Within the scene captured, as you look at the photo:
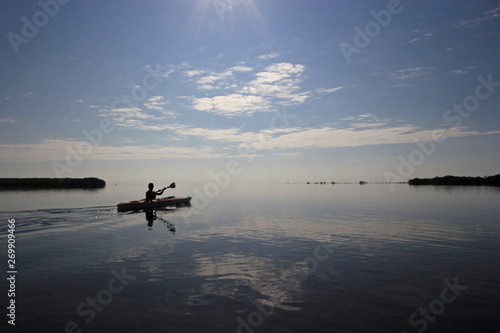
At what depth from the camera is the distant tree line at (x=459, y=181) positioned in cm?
10801

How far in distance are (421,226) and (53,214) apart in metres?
31.6

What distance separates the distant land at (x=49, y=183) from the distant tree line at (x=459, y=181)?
6092 inches

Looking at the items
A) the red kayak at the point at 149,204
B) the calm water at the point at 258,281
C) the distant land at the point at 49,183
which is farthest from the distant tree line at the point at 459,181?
the distant land at the point at 49,183

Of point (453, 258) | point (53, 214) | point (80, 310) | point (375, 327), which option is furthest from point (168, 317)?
point (53, 214)

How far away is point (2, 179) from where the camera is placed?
10869 centimetres

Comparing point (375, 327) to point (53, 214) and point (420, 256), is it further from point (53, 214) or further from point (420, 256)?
point (53, 214)

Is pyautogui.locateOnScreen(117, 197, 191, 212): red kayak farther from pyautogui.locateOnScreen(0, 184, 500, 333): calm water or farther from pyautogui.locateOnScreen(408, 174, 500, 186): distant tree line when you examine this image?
pyautogui.locateOnScreen(408, 174, 500, 186): distant tree line

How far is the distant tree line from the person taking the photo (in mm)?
108012

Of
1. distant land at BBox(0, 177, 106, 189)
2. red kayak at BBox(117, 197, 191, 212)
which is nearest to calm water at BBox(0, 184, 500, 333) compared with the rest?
red kayak at BBox(117, 197, 191, 212)

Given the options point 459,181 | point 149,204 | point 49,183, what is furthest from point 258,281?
point 459,181

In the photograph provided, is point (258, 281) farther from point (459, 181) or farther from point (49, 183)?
point (459, 181)

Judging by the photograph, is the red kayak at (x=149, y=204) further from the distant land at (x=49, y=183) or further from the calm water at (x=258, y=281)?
the distant land at (x=49, y=183)

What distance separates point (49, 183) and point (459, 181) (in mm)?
169610

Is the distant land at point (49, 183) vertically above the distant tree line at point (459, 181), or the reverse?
the distant land at point (49, 183)
